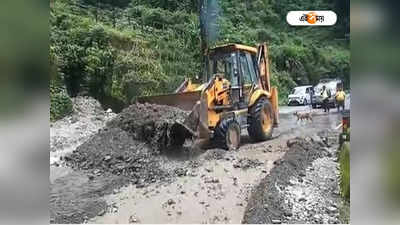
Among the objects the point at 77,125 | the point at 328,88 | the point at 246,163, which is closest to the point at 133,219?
the point at 77,125

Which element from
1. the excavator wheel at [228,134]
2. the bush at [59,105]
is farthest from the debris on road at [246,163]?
the bush at [59,105]

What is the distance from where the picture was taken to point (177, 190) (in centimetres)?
400

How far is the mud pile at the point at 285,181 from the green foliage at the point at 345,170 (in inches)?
3.9

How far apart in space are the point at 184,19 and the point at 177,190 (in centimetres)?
124

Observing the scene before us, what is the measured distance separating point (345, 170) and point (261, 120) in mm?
715

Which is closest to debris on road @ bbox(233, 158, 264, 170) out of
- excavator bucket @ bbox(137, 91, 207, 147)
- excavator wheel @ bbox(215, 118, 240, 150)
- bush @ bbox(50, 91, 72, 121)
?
excavator wheel @ bbox(215, 118, 240, 150)

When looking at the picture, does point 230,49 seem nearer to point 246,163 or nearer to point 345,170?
point 246,163

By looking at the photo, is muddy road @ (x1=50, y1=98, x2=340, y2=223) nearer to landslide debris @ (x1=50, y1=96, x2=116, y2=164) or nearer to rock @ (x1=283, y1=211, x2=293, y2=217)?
landslide debris @ (x1=50, y1=96, x2=116, y2=164)

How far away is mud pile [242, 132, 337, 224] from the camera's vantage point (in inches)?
157

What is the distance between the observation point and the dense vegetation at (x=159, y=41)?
13.0 ft

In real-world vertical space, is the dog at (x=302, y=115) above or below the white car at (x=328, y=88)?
below

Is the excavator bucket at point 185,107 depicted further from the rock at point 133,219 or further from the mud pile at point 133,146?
the rock at point 133,219
